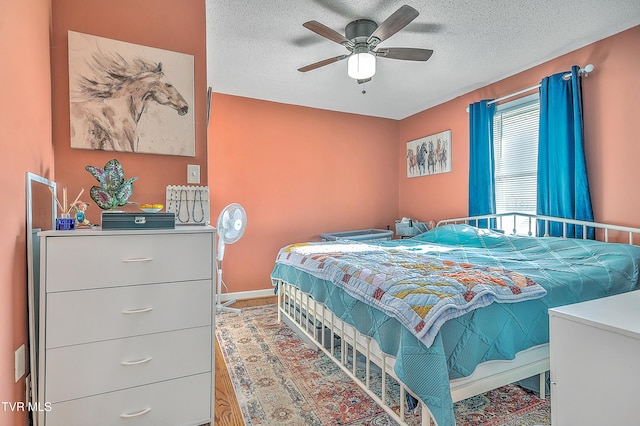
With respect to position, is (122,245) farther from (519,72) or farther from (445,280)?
(519,72)

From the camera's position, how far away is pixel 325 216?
14.8ft

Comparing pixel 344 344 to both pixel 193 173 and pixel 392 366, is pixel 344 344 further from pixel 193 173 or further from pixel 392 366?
pixel 193 173

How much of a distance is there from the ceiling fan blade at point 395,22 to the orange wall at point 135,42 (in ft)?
3.81

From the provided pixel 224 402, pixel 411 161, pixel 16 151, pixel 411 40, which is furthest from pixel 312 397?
pixel 411 161

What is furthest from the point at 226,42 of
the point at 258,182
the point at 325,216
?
the point at 325,216

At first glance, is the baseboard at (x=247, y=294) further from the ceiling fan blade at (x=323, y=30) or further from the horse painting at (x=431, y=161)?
the ceiling fan blade at (x=323, y=30)

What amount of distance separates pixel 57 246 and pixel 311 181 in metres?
3.33

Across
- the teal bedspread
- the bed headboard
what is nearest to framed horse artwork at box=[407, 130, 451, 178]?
the bed headboard

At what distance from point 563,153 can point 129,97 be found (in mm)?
3381

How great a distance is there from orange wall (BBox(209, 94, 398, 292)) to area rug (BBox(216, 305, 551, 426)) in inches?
67.9

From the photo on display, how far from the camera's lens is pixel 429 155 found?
4434 millimetres

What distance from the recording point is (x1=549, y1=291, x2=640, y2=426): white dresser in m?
0.91

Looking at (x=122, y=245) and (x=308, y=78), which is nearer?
(x=122, y=245)

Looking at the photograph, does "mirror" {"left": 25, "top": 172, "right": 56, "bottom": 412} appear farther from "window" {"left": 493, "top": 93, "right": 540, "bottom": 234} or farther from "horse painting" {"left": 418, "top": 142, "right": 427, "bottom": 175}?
"horse painting" {"left": 418, "top": 142, "right": 427, "bottom": 175}
